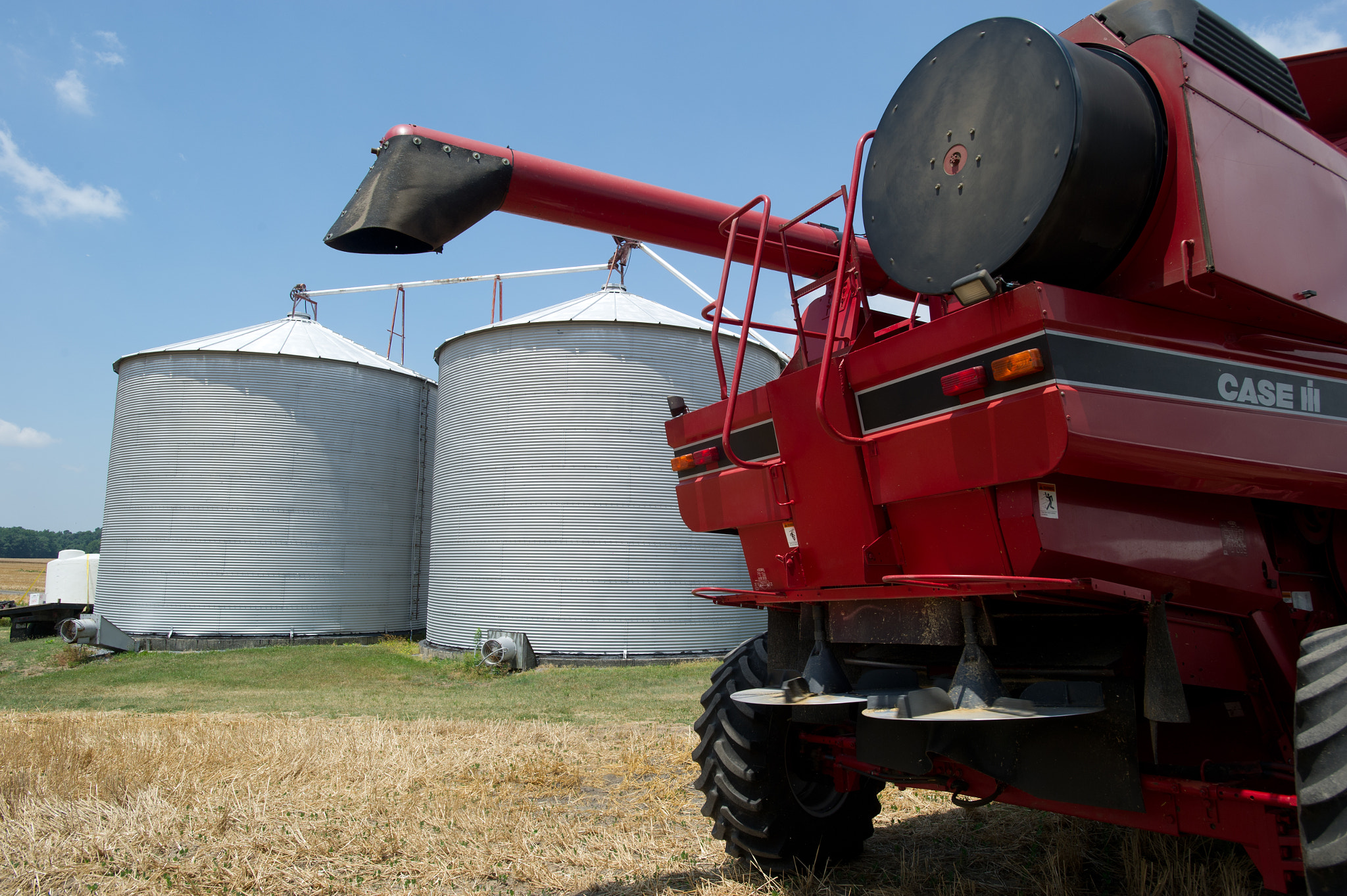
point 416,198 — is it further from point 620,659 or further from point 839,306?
point 620,659

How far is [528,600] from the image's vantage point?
18359mm

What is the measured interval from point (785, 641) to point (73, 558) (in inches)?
1217

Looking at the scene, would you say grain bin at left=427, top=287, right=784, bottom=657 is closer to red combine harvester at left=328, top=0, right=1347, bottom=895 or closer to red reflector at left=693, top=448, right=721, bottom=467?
red reflector at left=693, top=448, right=721, bottom=467

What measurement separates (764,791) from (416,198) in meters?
3.27

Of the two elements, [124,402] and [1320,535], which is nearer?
[1320,535]

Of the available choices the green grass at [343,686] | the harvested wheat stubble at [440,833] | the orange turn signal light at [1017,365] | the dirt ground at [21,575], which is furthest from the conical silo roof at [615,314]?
the dirt ground at [21,575]

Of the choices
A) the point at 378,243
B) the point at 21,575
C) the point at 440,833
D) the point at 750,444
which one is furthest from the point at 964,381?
the point at 21,575

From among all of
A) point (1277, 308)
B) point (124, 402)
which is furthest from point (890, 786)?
point (124, 402)

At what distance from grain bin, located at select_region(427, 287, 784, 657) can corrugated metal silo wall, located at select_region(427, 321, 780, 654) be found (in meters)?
0.03

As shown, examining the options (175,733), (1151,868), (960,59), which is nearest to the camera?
(960,59)

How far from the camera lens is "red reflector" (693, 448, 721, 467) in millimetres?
4539

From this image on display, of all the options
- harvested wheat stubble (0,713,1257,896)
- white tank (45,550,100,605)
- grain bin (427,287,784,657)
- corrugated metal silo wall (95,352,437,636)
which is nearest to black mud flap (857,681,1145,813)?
harvested wheat stubble (0,713,1257,896)

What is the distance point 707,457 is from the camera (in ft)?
15.1

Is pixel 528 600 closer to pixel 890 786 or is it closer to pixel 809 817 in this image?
pixel 890 786
